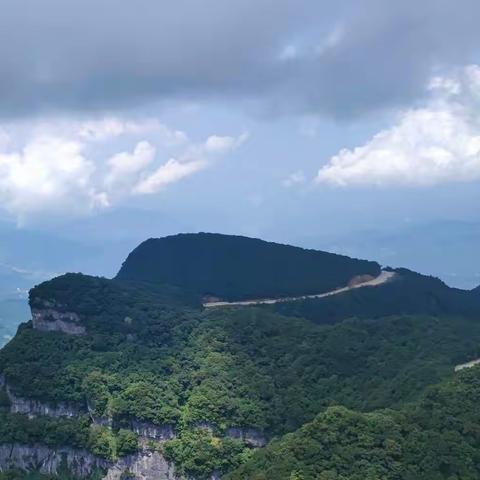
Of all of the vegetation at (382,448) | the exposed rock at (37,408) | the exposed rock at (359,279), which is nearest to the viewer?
the vegetation at (382,448)

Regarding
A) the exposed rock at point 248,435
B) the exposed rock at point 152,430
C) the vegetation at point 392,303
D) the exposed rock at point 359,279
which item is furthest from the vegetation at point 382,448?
the exposed rock at point 359,279

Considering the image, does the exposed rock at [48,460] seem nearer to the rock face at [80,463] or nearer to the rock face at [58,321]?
the rock face at [80,463]

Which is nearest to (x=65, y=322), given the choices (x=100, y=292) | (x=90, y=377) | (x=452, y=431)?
(x=100, y=292)

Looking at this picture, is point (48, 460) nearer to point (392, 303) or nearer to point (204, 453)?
point (204, 453)

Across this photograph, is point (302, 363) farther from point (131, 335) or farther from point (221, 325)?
point (131, 335)

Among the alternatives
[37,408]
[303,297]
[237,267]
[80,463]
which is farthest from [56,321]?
[237,267]

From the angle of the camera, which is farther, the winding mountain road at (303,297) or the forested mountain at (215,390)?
the winding mountain road at (303,297)

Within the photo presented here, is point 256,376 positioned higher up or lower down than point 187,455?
higher up

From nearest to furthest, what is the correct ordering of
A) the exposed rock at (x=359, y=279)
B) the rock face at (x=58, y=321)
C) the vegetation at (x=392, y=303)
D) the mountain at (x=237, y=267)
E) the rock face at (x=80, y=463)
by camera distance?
the rock face at (x=80, y=463)
the rock face at (x=58, y=321)
the vegetation at (x=392, y=303)
the mountain at (x=237, y=267)
the exposed rock at (x=359, y=279)
